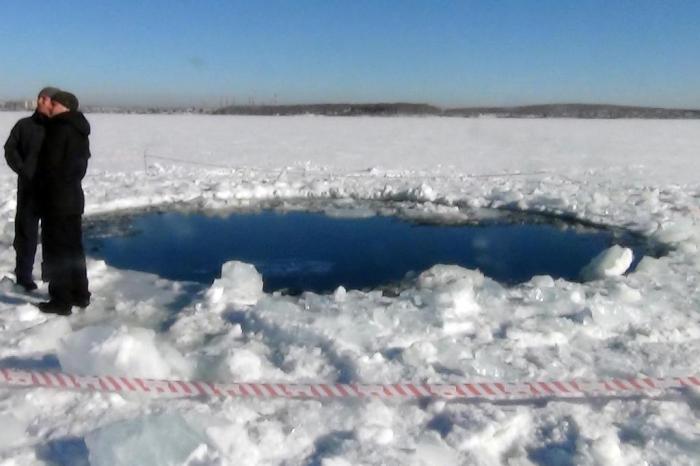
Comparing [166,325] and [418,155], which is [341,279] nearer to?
[166,325]

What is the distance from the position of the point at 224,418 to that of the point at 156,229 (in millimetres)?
5698

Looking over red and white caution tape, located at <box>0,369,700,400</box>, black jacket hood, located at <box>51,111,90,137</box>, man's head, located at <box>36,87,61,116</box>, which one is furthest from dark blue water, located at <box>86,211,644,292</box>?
red and white caution tape, located at <box>0,369,700,400</box>

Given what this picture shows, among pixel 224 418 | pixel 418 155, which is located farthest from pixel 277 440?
pixel 418 155

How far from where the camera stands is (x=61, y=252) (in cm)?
443

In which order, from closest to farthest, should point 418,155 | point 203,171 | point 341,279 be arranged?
point 341,279, point 203,171, point 418,155

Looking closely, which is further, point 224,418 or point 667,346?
point 667,346

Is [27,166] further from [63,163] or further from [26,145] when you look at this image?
[63,163]

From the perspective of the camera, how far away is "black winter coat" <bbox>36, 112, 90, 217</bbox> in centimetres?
423

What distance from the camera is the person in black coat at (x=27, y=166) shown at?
14.0 feet

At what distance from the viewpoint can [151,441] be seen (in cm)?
279

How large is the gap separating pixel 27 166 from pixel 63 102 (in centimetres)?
50

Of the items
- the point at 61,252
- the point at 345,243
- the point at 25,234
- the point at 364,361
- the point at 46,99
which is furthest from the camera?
the point at 345,243

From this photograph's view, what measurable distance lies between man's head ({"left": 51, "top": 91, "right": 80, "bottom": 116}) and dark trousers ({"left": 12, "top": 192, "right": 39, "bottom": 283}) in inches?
31.4

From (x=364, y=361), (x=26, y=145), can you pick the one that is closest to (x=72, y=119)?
(x=26, y=145)
